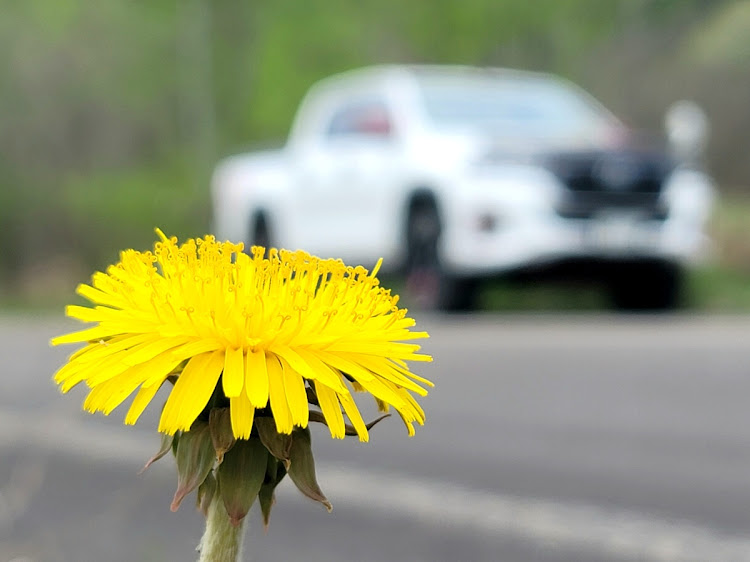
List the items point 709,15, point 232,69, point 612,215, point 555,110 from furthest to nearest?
point 232,69 → point 709,15 → point 555,110 → point 612,215

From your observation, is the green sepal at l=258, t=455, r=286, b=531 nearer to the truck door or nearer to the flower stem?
the flower stem

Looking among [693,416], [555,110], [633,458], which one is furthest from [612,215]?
[633,458]

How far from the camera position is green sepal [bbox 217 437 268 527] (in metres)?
0.97

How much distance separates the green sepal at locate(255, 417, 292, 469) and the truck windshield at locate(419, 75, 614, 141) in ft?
28.3

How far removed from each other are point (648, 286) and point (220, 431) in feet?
31.4

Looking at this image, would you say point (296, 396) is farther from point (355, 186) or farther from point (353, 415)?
point (355, 186)

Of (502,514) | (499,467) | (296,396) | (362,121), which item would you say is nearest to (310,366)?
(296,396)

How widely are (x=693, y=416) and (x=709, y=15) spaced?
499 inches

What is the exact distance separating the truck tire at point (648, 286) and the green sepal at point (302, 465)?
867cm

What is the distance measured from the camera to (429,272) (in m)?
9.75

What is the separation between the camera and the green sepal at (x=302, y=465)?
99 centimetres

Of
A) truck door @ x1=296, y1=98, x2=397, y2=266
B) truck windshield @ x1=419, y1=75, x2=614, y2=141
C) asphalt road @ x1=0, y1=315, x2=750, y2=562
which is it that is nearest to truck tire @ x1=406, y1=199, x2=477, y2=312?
truck door @ x1=296, y1=98, x2=397, y2=266

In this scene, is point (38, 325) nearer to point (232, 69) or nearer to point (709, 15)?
point (709, 15)

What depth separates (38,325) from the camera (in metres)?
11.0
